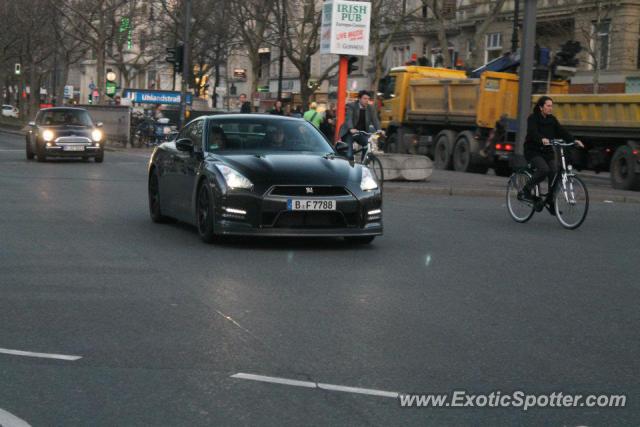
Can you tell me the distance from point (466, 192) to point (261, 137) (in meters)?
9.77

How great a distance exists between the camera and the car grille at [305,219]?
12.2 metres

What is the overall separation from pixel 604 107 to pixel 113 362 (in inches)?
862

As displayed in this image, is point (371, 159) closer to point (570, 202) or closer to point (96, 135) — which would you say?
point (570, 202)

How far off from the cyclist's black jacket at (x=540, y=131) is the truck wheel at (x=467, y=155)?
51.1 ft

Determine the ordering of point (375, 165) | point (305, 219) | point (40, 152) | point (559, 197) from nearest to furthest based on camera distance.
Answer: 1. point (305, 219)
2. point (559, 197)
3. point (375, 165)
4. point (40, 152)

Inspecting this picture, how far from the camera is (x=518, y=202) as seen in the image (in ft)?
54.9

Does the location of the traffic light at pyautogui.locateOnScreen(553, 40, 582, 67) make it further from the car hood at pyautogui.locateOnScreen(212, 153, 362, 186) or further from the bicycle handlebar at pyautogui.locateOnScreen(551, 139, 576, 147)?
the car hood at pyautogui.locateOnScreen(212, 153, 362, 186)

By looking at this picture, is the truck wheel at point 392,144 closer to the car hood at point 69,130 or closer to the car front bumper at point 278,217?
the car hood at point 69,130

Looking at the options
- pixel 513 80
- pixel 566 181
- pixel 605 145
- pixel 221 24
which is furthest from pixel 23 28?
pixel 566 181

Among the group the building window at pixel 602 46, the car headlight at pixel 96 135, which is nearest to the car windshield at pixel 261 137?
the car headlight at pixel 96 135

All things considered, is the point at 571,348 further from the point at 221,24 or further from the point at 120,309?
the point at 221,24

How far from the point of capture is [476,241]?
13945 millimetres

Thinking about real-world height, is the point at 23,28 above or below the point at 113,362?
above

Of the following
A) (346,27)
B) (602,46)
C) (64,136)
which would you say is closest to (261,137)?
(346,27)
